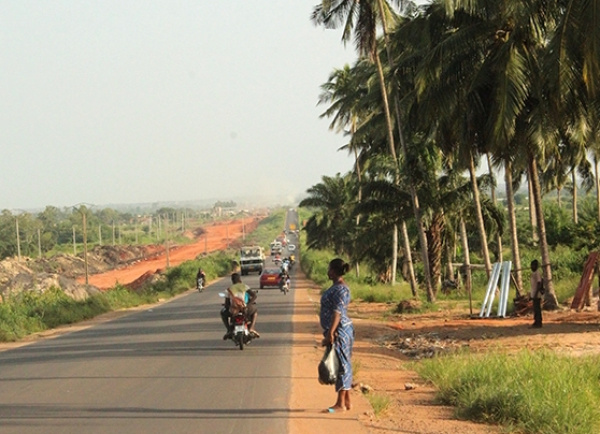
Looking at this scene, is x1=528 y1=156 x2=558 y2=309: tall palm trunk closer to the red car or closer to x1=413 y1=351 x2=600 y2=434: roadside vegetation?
x1=413 y1=351 x2=600 y2=434: roadside vegetation

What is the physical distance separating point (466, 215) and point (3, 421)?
1105 inches

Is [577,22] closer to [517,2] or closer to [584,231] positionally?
[517,2]

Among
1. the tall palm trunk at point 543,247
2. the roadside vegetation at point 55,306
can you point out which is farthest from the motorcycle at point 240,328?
the tall palm trunk at point 543,247

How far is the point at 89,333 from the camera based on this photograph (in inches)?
1012

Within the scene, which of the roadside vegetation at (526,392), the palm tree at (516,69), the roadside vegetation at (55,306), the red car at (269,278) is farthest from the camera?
the red car at (269,278)

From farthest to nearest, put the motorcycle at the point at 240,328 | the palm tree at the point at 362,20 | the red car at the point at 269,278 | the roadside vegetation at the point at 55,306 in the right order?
the red car at the point at 269,278, the palm tree at the point at 362,20, the roadside vegetation at the point at 55,306, the motorcycle at the point at 240,328

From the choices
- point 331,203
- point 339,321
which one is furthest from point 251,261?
point 339,321

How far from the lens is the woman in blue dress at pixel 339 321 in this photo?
9.81 m

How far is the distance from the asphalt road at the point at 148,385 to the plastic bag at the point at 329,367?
2.39 feet

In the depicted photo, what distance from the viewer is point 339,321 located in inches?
387

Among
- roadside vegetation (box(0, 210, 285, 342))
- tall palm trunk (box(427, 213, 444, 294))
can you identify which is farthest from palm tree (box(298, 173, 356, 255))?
tall palm trunk (box(427, 213, 444, 294))

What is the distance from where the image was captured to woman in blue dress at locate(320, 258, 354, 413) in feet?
32.2

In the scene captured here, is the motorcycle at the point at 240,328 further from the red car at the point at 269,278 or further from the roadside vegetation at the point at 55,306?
the red car at the point at 269,278

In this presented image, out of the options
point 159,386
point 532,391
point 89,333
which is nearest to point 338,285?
point 532,391
